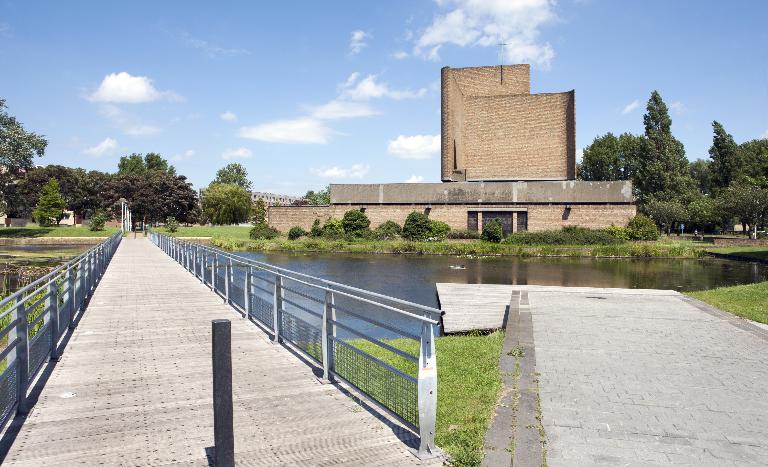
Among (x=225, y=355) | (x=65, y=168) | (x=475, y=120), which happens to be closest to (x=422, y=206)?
(x=475, y=120)

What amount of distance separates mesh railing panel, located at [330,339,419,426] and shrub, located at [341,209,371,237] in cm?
4452

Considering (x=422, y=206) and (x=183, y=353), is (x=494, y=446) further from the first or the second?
(x=422, y=206)

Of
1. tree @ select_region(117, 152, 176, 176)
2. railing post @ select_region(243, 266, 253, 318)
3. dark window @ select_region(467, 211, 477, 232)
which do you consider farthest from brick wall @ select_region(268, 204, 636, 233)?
tree @ select_region(117, 152, 176, 176)

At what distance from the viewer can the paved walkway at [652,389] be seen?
450 centimetres

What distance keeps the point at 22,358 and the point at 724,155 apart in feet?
251

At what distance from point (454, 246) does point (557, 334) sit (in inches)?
1350

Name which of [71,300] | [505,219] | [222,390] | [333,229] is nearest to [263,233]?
[333,229]

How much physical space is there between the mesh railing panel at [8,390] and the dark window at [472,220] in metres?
47.9

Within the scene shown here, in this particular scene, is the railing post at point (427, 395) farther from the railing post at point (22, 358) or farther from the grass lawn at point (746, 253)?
the grass lawn at point (746, 253)

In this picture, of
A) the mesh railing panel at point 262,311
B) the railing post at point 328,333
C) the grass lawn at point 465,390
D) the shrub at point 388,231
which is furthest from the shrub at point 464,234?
the railing post at point 328,333

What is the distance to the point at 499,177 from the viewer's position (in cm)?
5397

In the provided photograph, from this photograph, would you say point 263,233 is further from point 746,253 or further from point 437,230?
point 746,253


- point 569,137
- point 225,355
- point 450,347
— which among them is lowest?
point 450,347

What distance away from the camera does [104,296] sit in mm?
13109
